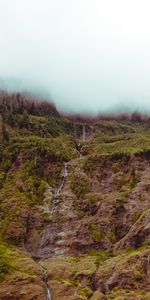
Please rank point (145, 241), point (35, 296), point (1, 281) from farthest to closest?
point (145, 241), point (1, 281), point (35, 296)

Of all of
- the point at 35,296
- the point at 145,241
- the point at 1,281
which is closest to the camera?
the point at 35,296

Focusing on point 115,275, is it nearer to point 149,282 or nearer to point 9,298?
point 149,282

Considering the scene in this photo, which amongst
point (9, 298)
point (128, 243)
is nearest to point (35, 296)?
point (9, 298)

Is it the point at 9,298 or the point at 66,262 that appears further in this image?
the point at 66,262

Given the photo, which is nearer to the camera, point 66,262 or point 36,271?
point 36,271

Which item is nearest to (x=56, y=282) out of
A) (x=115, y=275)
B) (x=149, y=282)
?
Result: (x=115, y=275)

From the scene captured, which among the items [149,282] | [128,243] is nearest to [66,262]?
[128,243]

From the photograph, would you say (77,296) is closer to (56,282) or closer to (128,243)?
(56,282)
